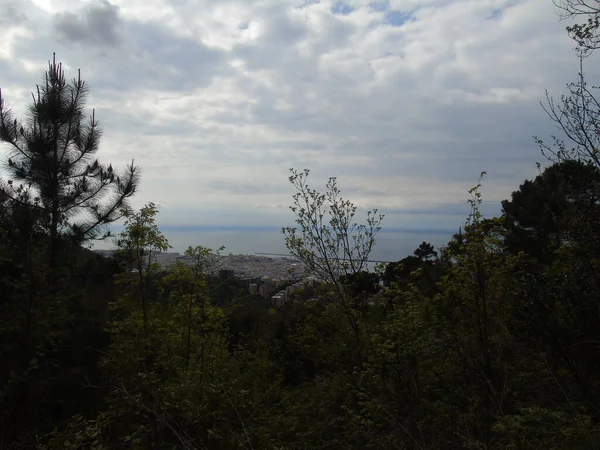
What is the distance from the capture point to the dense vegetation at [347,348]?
11.2 ft

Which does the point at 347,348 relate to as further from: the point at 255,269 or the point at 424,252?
the point at 424,252

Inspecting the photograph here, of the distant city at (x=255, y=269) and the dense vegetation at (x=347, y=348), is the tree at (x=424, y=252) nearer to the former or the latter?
the distant city at (x=255, y=269)

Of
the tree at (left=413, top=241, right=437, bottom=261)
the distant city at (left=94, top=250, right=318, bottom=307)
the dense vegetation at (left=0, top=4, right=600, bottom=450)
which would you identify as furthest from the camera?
the tree at (left=413, top=241, right=437, bottom=261)

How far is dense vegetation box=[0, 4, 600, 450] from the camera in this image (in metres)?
3.41

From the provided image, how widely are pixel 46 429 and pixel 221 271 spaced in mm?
3301

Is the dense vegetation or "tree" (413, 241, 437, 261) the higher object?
"tree" (413, 241, 437, 261)

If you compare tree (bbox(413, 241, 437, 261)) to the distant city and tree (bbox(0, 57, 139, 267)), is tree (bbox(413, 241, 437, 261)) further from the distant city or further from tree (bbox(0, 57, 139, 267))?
tree (bbox(0, 57, 139, 267))

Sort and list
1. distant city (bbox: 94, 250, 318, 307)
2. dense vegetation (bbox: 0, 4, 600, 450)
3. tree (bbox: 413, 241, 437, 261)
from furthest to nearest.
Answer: tree (bbox: 413, 241, 437, 261) → distant city (bbox: 94, 250, 318, 307) → dense vegetation (bbox: 0, 4, 600, 450)

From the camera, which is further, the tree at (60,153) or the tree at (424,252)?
the tree at (424,252)

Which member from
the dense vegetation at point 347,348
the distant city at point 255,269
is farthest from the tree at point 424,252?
the dense vegetation at point 347,348

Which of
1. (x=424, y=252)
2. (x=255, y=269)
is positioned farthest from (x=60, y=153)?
(x=424, y=252)

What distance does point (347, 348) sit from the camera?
5.86 metres

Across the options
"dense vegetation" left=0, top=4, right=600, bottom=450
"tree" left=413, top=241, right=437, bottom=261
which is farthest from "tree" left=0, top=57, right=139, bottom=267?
"tree" left=413, top=241, right=437, bottom=261

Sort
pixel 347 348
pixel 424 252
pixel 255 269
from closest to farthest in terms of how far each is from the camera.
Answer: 1. pixel 347 348
2. pixel 255 269
3. pixel 424 252
